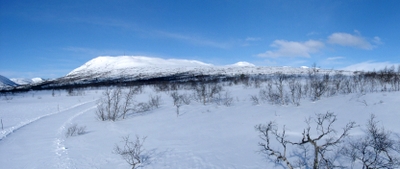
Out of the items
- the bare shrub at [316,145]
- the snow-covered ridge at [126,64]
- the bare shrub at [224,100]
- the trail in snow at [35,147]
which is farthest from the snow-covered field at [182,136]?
the snow-covered ridge at [126,64]

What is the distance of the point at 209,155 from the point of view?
779cm

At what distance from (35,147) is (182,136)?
599cm

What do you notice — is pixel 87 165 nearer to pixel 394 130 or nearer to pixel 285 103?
pixel 394 130

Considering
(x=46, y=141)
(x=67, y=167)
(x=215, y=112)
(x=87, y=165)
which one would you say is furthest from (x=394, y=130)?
(x=46, y=141)

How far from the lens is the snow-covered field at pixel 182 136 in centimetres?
760

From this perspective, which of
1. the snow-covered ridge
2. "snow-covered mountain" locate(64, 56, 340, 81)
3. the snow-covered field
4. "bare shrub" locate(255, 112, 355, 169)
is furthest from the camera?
the snow-covered ridge

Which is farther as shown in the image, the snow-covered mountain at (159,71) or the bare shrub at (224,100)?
the snow-covered mountain at (159,71)

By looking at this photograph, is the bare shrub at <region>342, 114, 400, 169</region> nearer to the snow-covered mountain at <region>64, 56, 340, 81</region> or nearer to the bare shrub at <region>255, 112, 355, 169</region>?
the bare shrub at <region>255, 112, 355, 169</region>

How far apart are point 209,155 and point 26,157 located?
6631 mm

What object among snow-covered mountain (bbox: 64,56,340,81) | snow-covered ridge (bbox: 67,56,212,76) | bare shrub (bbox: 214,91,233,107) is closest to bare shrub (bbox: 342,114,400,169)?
bare shrub (bbox: 214,91,233,107)

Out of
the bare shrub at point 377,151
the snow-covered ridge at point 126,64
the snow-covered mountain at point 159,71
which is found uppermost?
the snow-covered ridge at point 126,64

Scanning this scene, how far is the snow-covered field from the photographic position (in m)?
7.60

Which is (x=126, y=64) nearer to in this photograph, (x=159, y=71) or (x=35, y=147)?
(x=159, y=71)

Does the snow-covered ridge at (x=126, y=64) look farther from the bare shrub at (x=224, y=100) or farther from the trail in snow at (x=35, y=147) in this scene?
the trail in snow at (x=35, y=147)
